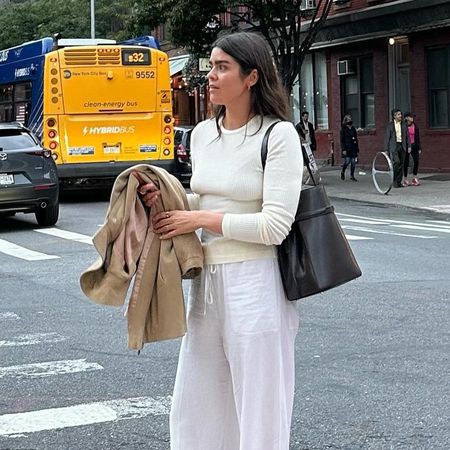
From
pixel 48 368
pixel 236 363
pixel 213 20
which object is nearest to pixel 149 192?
pixel 236 363

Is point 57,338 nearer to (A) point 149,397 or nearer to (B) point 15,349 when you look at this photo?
(B) point 15,349

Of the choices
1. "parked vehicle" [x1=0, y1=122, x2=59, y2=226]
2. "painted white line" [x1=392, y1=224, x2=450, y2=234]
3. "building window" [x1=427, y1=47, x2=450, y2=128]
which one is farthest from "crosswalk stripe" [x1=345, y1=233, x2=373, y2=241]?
"building window" [x1=427, y1=47, x2=450, y2=128]

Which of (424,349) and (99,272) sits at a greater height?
(99,272)

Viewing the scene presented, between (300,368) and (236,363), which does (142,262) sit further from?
(300,368)

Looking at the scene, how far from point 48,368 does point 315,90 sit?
29593 millimetres

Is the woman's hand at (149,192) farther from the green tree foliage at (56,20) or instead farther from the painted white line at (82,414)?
the green tree foliage at (56,20)

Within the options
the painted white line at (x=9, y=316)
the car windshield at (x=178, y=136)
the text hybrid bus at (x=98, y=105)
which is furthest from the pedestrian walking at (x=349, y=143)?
the painted white line at (x=9, y=316)

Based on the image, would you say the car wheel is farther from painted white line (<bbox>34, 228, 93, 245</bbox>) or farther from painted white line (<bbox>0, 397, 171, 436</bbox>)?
painted white line (<bbox>0, 397, 171, 436</bbox>)

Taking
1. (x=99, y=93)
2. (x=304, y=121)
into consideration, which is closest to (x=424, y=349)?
(x=99, y=93)

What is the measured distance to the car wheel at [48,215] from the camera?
16.3 meters

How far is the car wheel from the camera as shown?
16.3 meters

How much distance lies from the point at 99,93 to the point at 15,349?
13.9m

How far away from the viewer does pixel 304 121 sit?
2922 cm

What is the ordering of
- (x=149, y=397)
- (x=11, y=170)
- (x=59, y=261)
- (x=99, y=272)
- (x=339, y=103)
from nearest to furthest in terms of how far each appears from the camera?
1. (x=99, y=272)
2. (x=149, y=397)
3. (x=59, y=261)
4. (x=11, y=170)
5. (x=339, y=103)
